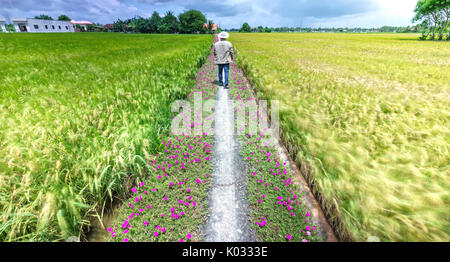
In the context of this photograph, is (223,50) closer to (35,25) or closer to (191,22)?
(191,22)

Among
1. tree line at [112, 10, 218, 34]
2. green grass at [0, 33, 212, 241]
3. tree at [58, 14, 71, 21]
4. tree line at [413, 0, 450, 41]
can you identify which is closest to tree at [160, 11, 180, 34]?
tree line at [112, 10, 218, 34]

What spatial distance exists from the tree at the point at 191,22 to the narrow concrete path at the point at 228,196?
102727 mm

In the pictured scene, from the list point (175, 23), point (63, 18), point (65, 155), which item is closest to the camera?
point (65, 155)

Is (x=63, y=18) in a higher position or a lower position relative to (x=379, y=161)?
higher

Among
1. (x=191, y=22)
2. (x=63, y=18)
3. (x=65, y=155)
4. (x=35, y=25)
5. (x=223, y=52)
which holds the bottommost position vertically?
(x=65, y=155)

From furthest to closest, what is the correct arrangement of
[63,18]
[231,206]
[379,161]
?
[63,18] < [231,206] < [379,161]

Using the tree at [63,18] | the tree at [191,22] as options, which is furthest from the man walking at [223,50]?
the tree at [63,18]

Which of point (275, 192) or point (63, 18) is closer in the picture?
point (275, 192)

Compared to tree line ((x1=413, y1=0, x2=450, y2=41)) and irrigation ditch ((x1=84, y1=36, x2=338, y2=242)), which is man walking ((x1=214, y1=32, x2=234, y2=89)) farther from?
tree line ((x1=413, y1=0, x2=450, y2=41))

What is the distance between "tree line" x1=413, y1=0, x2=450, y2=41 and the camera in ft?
124

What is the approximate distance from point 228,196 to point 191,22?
352 ft

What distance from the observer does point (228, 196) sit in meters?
2.58

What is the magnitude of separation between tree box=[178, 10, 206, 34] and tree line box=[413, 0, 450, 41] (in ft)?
266

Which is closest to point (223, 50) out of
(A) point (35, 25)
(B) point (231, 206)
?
(B) point (231, 206)
